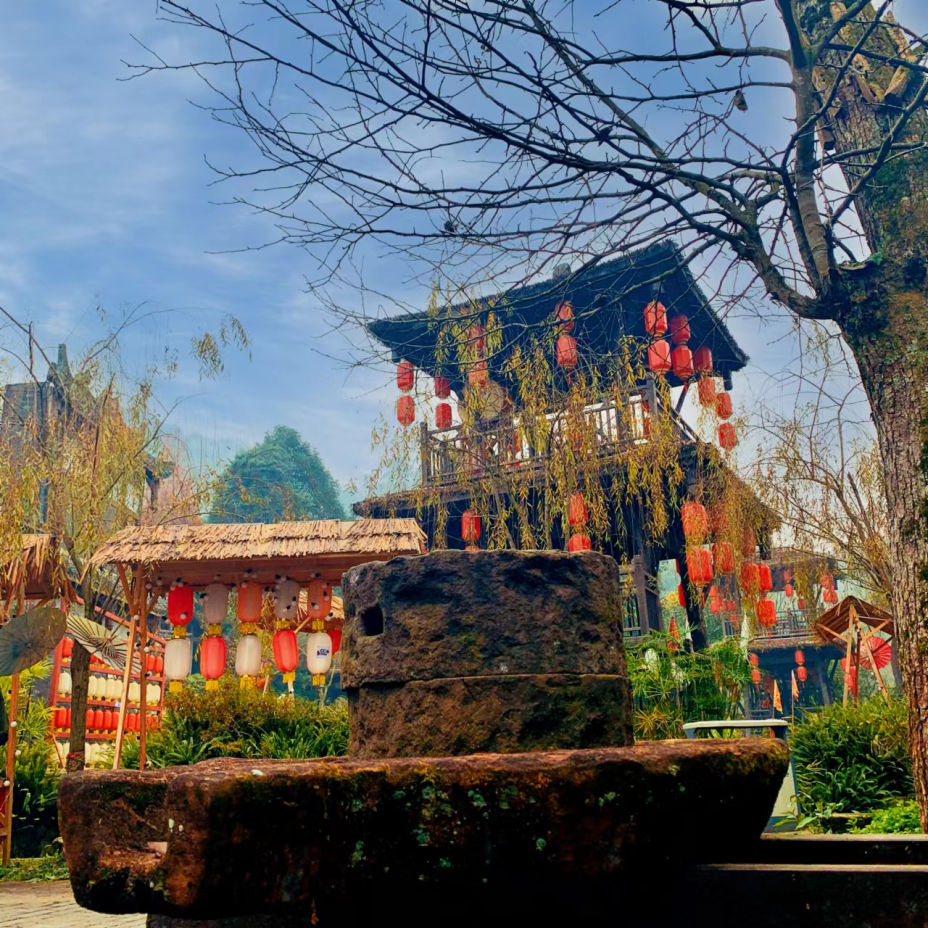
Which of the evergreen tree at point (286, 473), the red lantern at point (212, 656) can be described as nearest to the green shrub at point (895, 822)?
the red lantern at point (212, 656)

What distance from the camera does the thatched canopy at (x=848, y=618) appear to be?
35.1ft

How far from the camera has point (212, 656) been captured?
10703mm

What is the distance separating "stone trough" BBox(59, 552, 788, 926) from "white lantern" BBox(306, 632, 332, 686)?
8.13 metres

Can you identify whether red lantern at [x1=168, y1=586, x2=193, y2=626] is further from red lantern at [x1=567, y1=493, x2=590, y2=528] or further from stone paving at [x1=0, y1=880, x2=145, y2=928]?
red lantern at [x1=567, y1=493, x2=590, y2=528]

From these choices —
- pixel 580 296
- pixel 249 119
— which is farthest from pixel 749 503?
pixel 249 119

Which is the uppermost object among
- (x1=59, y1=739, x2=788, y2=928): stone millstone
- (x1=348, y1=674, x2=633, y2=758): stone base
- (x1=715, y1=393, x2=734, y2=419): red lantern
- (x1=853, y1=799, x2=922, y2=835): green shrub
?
(x1=715, y1=393, x2=734, y2=419): red lantern

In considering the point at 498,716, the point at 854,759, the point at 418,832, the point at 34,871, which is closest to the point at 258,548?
the point at 34,871

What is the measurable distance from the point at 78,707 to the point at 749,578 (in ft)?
29.5

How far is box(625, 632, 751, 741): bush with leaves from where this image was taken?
9.90m

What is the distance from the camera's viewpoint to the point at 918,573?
3.40 meters

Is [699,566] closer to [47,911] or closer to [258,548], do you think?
[258,548]

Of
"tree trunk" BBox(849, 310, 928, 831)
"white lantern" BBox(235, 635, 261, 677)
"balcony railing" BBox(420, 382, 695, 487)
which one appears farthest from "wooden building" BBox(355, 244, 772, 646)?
"tree trunk" BBox(849, 310, 928, 831)

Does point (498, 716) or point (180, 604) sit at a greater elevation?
point (180, 604)

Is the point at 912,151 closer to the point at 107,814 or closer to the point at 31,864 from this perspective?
the point at 107,814
